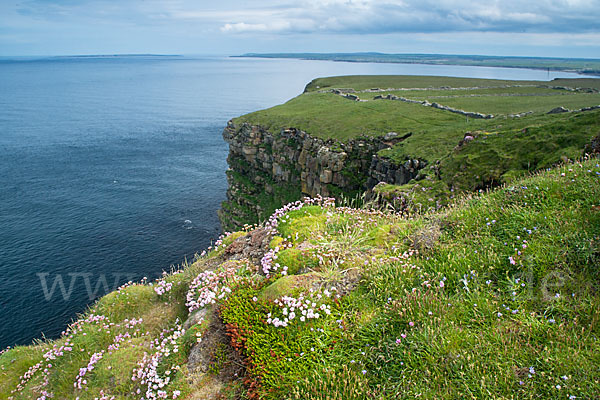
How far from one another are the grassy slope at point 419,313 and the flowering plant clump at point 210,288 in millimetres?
131

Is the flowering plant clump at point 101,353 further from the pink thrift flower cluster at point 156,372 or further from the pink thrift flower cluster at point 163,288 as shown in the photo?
the pink thrift flower cluster at point 156,372

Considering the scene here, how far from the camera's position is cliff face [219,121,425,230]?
42.0 meters

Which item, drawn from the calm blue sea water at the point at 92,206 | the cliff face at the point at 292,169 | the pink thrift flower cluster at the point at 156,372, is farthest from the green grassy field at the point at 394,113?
Result: the pink thrift flower cluster at the point at 156,372

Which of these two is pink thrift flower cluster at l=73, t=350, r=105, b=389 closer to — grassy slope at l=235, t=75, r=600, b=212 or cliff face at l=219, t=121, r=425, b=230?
grassy slope at l=235, t=75, r=600, b=212

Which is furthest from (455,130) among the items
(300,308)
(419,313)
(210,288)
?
(300,308)

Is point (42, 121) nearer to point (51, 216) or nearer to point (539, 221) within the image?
point (51, 216)

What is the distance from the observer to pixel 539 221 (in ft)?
25.8

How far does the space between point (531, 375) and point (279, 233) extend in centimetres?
661

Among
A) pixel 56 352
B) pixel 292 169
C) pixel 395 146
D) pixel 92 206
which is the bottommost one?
pixel 92 206

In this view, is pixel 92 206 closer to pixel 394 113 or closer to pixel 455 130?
pixel 394 113

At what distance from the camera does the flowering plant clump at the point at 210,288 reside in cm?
845

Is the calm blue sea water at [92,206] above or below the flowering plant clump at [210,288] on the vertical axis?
below

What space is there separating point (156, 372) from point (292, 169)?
152ft

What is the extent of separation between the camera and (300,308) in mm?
7113
